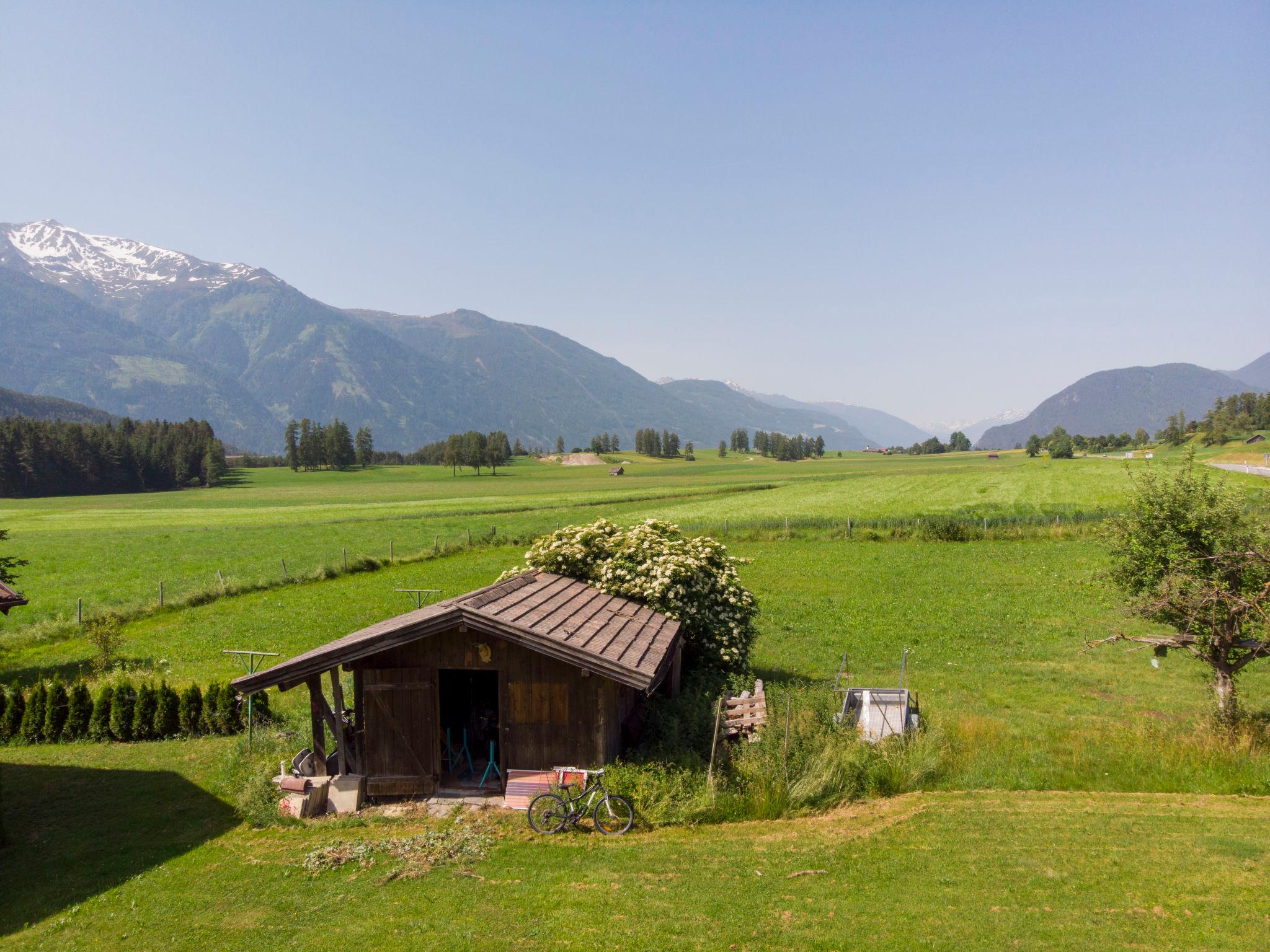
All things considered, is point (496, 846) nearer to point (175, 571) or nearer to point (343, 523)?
point (175, 571)

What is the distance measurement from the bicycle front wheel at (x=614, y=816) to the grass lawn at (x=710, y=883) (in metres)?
0.31

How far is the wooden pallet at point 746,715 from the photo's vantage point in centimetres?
1648

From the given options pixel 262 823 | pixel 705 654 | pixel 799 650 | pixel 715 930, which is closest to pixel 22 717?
pixel 262 823

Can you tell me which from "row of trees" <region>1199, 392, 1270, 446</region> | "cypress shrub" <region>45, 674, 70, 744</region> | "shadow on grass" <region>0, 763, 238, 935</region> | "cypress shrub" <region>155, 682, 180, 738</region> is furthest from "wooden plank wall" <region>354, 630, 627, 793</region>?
"row of trees" <region>1199, 392, 1270, 446</region>

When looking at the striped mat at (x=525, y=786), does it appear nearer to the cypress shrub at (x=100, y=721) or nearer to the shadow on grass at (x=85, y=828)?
the shadow on grass at (x=85, y=828)

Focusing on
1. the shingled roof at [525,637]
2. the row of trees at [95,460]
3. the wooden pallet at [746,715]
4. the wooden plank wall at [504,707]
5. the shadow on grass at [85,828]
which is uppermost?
the row of trees at [95,460]

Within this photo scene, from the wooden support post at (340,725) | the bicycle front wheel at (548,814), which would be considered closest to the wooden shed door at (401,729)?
the wooden support post at (340,725)

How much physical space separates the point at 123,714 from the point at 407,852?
1224 cm

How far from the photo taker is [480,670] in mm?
15508

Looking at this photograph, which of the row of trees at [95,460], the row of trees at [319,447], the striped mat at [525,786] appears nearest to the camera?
the striped mat at [525,786]

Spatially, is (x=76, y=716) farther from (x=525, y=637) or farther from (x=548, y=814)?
(x=548, y=814)

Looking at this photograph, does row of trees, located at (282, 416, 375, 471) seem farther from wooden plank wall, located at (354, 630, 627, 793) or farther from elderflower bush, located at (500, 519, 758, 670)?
wooden plank wall, located at (354, 630, 627, 793)

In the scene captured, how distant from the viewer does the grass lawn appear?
384 inches

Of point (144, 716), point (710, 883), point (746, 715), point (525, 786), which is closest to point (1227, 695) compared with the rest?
point (746, 715)
